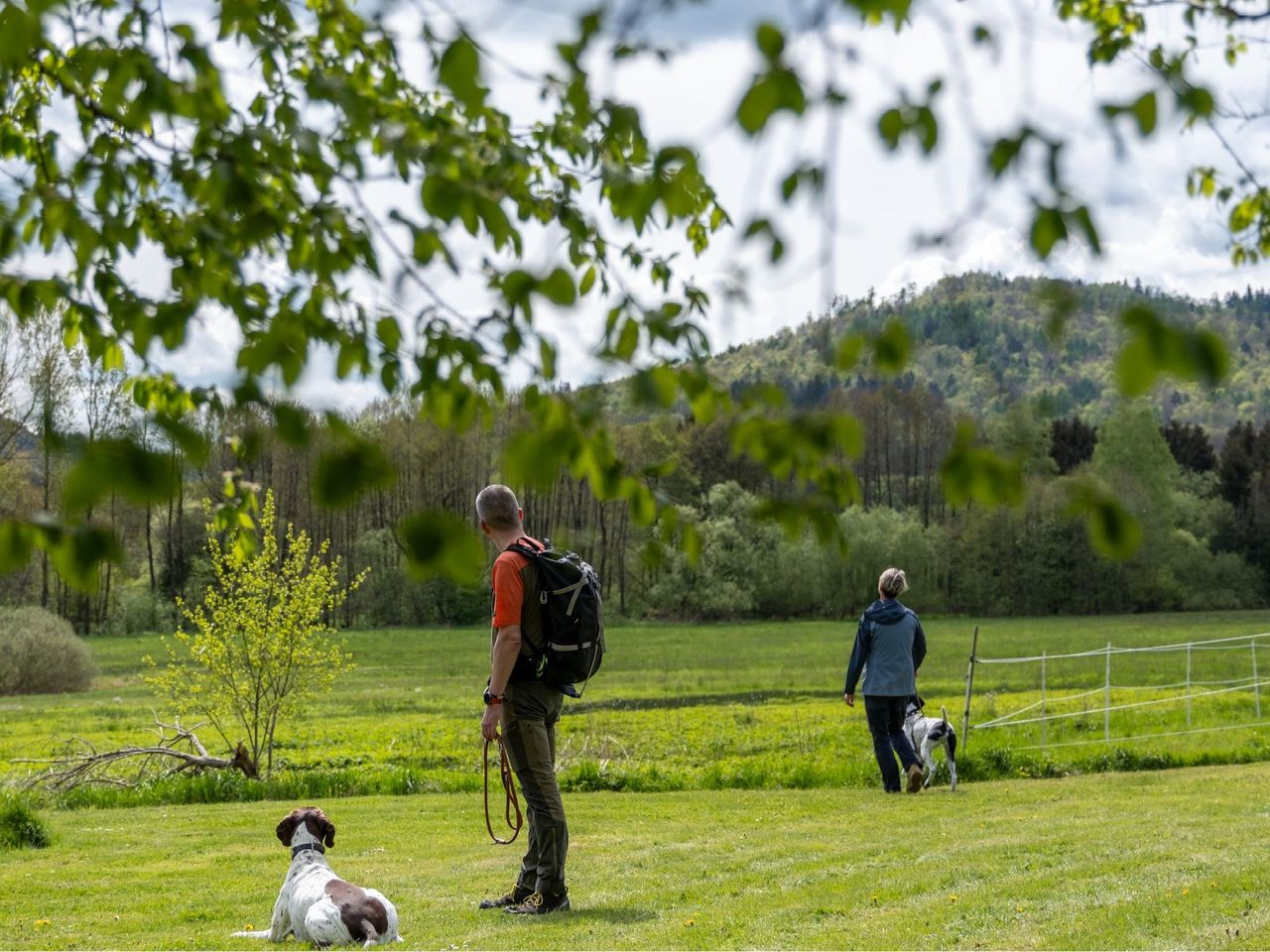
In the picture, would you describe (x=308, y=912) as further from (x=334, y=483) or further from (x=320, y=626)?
(x=320, y=626)

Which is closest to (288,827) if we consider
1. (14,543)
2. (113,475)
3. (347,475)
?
(14,543)

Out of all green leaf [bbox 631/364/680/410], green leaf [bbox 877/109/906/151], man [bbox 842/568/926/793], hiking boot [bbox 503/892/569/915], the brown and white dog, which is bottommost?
hiking boot [bbox 503/892/569/915]

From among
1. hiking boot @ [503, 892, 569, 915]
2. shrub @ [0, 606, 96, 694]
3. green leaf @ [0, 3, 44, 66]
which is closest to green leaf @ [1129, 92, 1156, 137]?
green leaf @ [0, 3, 44, 66]

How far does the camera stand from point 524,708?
24.9 feet

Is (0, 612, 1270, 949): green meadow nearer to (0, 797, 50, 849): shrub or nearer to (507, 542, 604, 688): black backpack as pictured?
(0, 797, 50, 849): shrub

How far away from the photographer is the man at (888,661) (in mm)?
12828

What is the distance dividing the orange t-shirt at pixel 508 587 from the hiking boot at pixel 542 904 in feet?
5.28

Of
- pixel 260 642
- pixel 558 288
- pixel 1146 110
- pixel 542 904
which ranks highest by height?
pixel 1146 110

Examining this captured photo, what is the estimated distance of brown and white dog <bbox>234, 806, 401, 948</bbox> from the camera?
6.68m

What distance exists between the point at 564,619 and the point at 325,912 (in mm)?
1963

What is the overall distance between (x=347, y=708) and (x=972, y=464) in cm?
2941

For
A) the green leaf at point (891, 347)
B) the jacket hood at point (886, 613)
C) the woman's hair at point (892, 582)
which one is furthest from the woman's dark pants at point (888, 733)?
the green leaf at point (891, 347)

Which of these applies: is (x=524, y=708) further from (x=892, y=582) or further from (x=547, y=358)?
(x=892, y=582)

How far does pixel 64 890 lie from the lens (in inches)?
359
